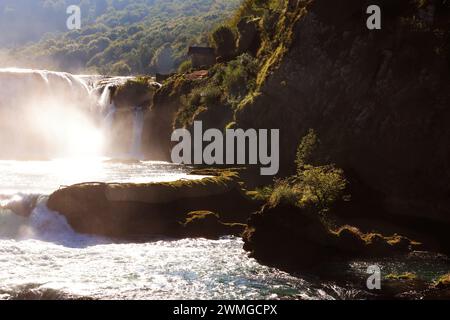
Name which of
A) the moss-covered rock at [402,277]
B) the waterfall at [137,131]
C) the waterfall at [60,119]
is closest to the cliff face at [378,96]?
the moss-covered rock at [402,277]

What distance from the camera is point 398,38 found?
173 ft

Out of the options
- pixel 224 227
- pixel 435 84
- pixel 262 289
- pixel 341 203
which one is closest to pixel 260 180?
pixel 341 203

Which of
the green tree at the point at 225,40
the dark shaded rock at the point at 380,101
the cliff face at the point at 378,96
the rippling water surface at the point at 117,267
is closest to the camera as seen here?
the rippling water surface at the point at 117,267

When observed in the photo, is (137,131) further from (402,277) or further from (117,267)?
(402,277)

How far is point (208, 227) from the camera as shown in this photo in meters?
42.8

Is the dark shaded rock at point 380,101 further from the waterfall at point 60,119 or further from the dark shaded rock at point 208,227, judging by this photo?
the waterfall at point 60,119

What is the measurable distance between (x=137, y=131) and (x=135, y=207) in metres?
44.8

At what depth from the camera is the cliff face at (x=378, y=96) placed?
49.9 metres

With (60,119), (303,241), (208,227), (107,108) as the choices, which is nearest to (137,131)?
(107,108)

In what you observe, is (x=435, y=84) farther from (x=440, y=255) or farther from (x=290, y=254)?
(x=290, y=254)

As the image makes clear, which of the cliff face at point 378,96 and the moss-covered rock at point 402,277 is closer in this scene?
the moss-covered rock at point 402,277

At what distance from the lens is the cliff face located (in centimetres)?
4994

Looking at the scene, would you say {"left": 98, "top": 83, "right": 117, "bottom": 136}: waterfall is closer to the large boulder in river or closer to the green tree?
the green tree

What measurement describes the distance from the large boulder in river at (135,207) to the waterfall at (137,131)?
40.1 meters
